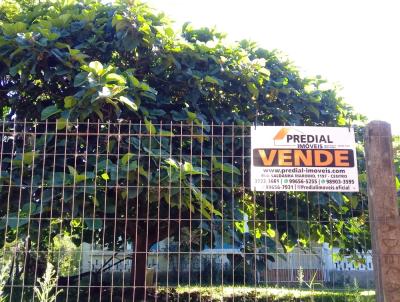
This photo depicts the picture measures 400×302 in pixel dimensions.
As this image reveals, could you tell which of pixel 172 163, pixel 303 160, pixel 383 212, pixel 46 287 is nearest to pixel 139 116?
pixel 172 163

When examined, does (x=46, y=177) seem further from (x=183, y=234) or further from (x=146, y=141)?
(x=183, y=234)

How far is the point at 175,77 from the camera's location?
21.6ft

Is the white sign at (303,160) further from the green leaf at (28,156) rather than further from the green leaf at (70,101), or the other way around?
the green leaf at (28,156)

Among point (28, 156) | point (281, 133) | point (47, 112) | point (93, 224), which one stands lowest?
point (93, 224)

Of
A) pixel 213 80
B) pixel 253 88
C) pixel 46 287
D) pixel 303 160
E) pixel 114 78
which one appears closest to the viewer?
pixel 46 287

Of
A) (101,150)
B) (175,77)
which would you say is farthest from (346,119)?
(101,150)

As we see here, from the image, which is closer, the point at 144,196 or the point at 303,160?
the point at 303,160

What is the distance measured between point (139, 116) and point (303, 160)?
2288mm

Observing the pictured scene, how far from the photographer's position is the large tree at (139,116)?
16.5ft

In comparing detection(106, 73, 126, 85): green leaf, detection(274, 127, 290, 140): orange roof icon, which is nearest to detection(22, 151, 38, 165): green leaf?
detection(106, 73, 126, 85): green leaf

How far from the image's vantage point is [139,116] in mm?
6016

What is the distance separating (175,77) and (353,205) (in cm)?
290

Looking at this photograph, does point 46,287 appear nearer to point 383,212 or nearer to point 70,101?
point 70,101

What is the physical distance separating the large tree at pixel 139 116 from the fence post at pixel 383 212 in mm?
596
